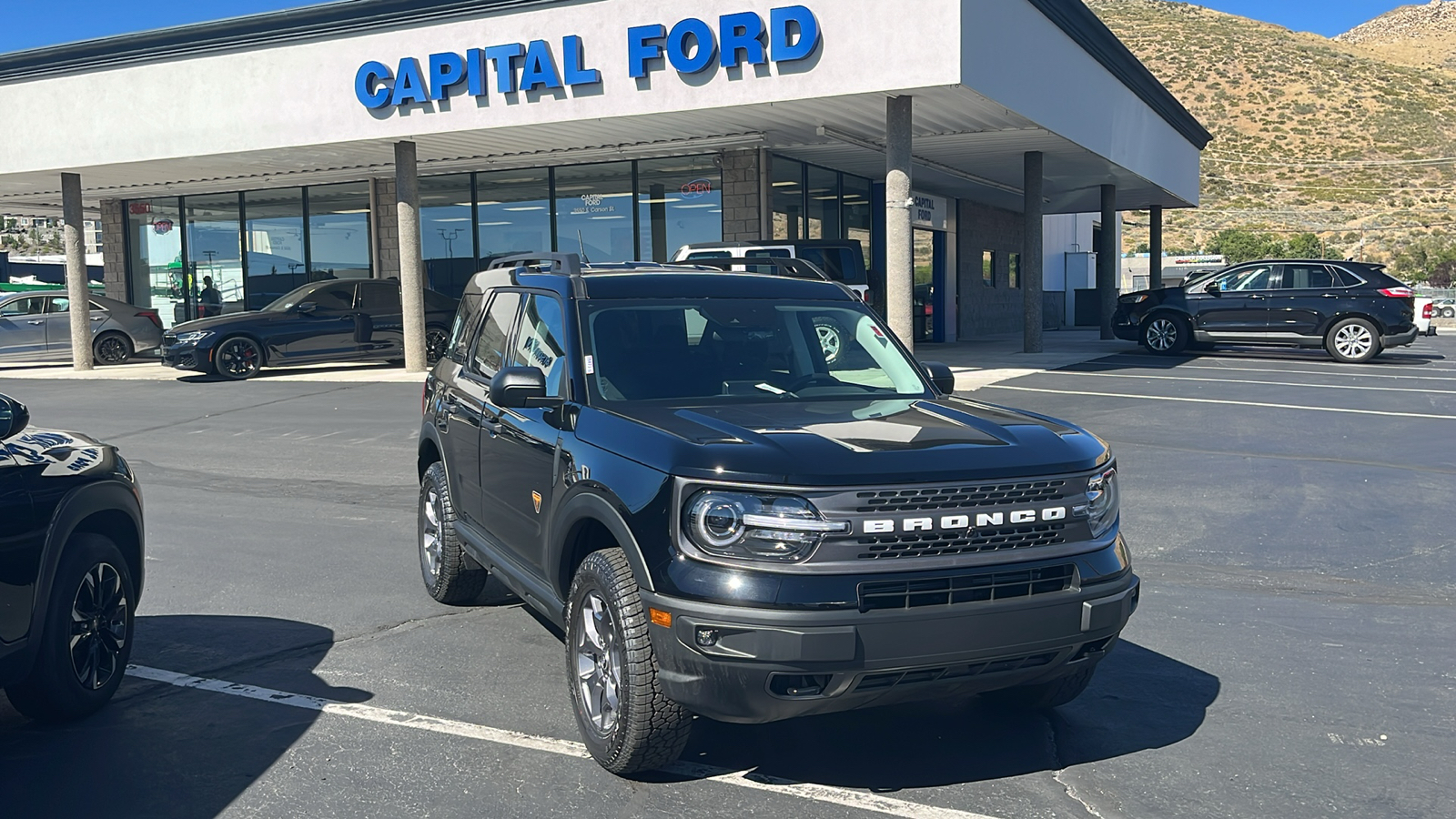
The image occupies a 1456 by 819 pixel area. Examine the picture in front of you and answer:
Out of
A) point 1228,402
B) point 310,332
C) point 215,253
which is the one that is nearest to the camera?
point 1228,402

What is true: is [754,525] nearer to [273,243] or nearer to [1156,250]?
[273,243]

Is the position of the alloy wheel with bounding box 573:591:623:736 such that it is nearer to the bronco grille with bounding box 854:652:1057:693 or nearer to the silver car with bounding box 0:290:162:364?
the bronco grille with bounding box 854:652:1057:693

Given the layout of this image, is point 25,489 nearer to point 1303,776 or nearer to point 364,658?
point 364,658

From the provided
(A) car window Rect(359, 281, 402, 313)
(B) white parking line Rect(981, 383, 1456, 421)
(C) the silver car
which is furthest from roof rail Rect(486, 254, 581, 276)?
(C) the silver car

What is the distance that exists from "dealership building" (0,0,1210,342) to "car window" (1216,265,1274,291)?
3.04 metres

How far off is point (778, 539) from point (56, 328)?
25.5m

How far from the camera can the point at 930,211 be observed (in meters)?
28.8

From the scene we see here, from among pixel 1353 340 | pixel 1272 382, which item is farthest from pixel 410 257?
pixel 1353 340

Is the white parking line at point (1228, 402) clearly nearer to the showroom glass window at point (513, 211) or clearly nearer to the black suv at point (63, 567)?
the showroom glass window at point (513, 211)

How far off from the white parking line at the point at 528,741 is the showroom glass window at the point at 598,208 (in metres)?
18.9

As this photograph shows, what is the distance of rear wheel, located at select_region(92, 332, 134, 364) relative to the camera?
83.0ft

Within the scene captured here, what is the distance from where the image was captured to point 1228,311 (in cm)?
2305

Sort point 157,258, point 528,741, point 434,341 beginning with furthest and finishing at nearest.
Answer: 1. point 157,258
2. point 434,341
3. point 528,741

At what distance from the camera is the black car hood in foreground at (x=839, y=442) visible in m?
4.02
